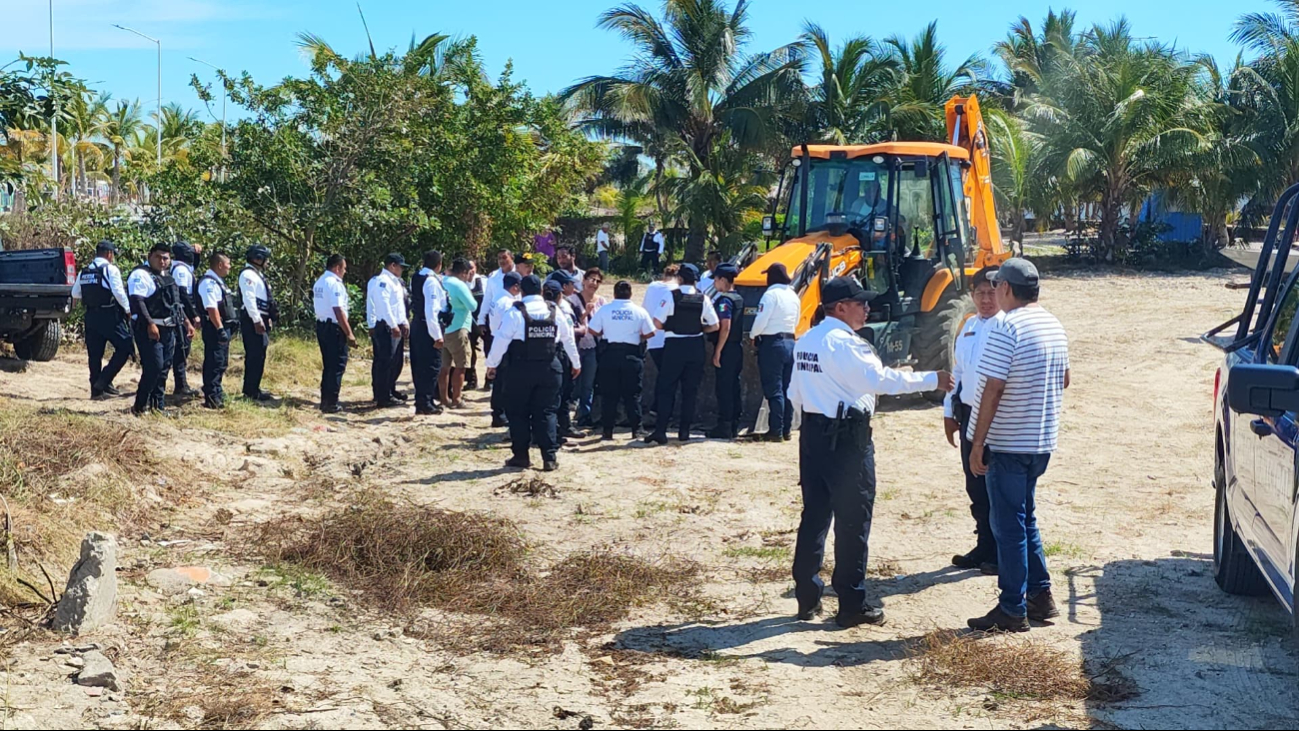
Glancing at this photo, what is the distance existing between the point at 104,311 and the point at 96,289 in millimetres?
246

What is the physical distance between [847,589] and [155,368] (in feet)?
25.4

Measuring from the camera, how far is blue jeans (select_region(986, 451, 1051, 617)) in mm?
6066

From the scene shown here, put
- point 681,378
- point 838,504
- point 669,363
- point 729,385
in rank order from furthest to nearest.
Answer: point 729,385 → point 681,378 → point 669,363 → point 838,504

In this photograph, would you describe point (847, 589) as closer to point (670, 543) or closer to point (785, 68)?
point (670, 543)

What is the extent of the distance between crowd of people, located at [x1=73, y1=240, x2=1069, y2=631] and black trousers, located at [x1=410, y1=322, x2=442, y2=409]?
0.02 metres

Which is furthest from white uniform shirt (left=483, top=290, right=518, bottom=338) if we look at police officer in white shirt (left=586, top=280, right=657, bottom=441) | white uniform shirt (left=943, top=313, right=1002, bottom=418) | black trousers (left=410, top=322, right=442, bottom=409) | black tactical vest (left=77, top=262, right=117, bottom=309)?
white uniform shirt (left=943, top=313, right=1002, bottom=418)

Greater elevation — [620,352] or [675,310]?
[675,310]

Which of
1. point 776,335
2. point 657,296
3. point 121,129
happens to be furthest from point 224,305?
point 121,129

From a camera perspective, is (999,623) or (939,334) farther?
(939,334)

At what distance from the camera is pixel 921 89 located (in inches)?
1211

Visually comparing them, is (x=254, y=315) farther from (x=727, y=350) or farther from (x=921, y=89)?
(x=921, y=89)

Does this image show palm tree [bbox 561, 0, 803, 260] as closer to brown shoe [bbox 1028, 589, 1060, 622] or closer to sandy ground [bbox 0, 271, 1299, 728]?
sandy ground [bbox 0, 271, 1299, 728]

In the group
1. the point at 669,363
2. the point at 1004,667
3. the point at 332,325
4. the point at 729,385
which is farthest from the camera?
the point at 332,325

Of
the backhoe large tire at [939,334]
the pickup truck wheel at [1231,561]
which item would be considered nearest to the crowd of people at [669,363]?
the pickup truck wheel at [1231,561]
